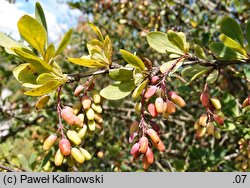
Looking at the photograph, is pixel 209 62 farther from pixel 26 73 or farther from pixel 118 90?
pixel 26 73

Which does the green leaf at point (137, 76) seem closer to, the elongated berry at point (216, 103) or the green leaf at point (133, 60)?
the green leaf at point (133, 60)

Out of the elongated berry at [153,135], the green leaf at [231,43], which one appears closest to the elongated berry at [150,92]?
the elongated berry at [153,135]

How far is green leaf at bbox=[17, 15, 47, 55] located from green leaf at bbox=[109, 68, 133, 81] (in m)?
0.18

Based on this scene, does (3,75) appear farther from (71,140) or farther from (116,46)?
(71,140)

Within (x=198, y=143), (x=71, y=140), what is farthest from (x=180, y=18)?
(x=71, y=140)

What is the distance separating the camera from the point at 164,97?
3.03ft

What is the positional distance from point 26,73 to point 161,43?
0.37 meters

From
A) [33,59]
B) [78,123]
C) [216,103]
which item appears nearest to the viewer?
[33,59]

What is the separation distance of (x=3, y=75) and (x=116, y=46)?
3.32ft

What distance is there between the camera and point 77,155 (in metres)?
0.89

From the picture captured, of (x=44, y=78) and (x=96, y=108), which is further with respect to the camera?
(x=96, y=108)

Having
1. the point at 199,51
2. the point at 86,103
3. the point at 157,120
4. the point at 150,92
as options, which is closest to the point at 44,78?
the point at 86,103

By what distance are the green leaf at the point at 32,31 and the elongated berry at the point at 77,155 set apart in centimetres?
27

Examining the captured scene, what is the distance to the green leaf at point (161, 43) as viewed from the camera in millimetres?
A: 916
